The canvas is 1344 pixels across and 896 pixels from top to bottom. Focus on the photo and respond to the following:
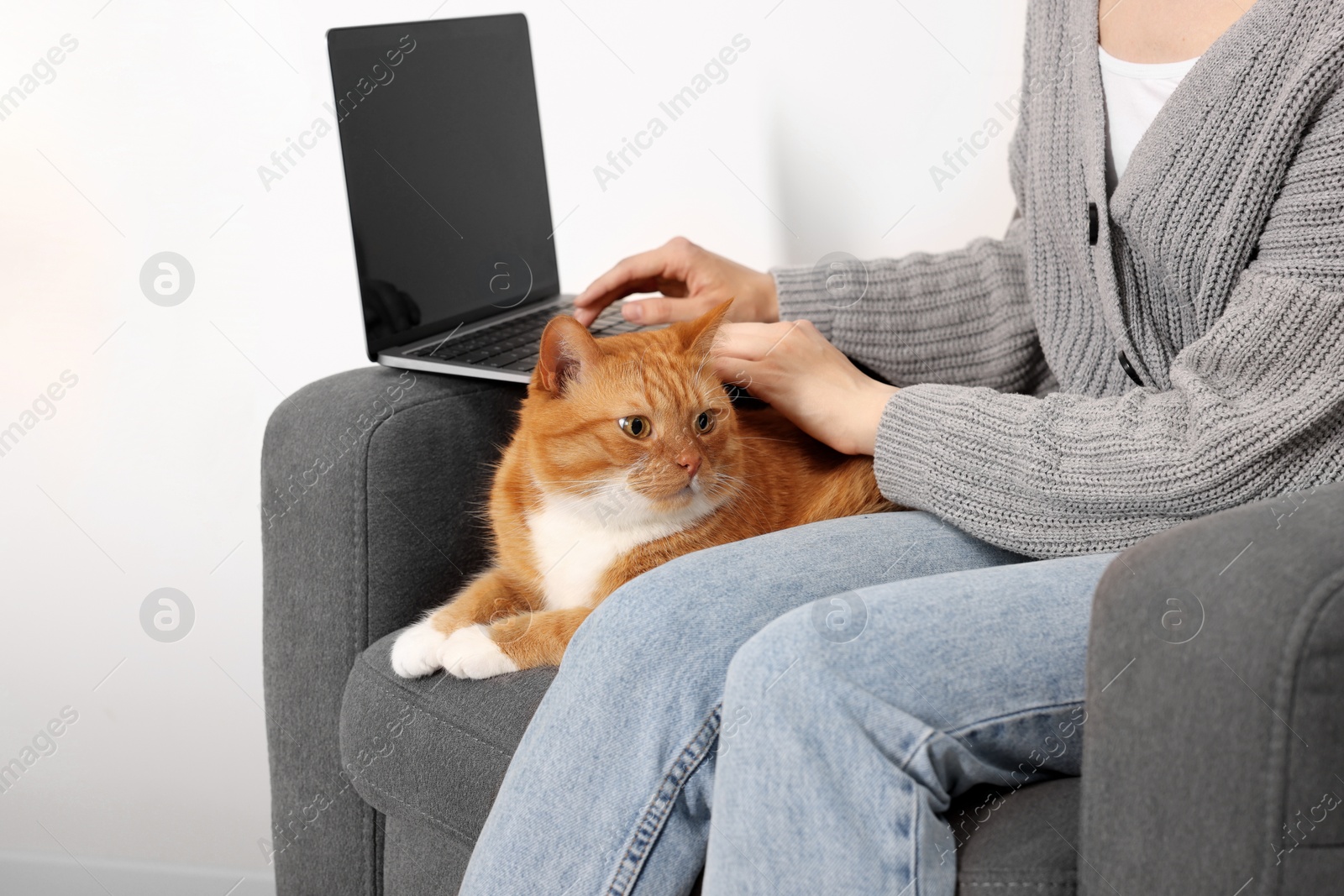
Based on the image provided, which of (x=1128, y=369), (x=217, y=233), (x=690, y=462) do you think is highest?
(x=217, y=233)

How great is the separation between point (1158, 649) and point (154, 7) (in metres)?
1.86

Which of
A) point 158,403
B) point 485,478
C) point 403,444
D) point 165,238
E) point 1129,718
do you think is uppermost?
point 165,238

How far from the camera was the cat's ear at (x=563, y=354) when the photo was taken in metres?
1.09

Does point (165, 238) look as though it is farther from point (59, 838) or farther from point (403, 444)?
point (59, 838)

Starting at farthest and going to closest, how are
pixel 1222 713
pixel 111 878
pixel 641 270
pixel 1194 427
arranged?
pixel 111 878 → pixel 641 270 → pixel 1194 427 → pixel 1222 713

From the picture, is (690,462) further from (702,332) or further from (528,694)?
(528,694)

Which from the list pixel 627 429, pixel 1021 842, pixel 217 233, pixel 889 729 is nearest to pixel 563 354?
pixel 627 429

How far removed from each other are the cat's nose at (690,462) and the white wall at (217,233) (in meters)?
0.87

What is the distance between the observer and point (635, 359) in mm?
1173

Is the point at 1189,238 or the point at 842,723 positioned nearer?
the point at 842,723

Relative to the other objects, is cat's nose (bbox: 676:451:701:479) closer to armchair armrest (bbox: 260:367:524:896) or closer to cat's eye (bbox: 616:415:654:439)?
cat's eye (bbox: 616:415:654:439)

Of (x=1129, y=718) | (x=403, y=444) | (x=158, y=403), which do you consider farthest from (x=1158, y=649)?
(x=158, y=403)

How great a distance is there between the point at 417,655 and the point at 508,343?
508 mm

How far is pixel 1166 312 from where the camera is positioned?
1.14 meters
